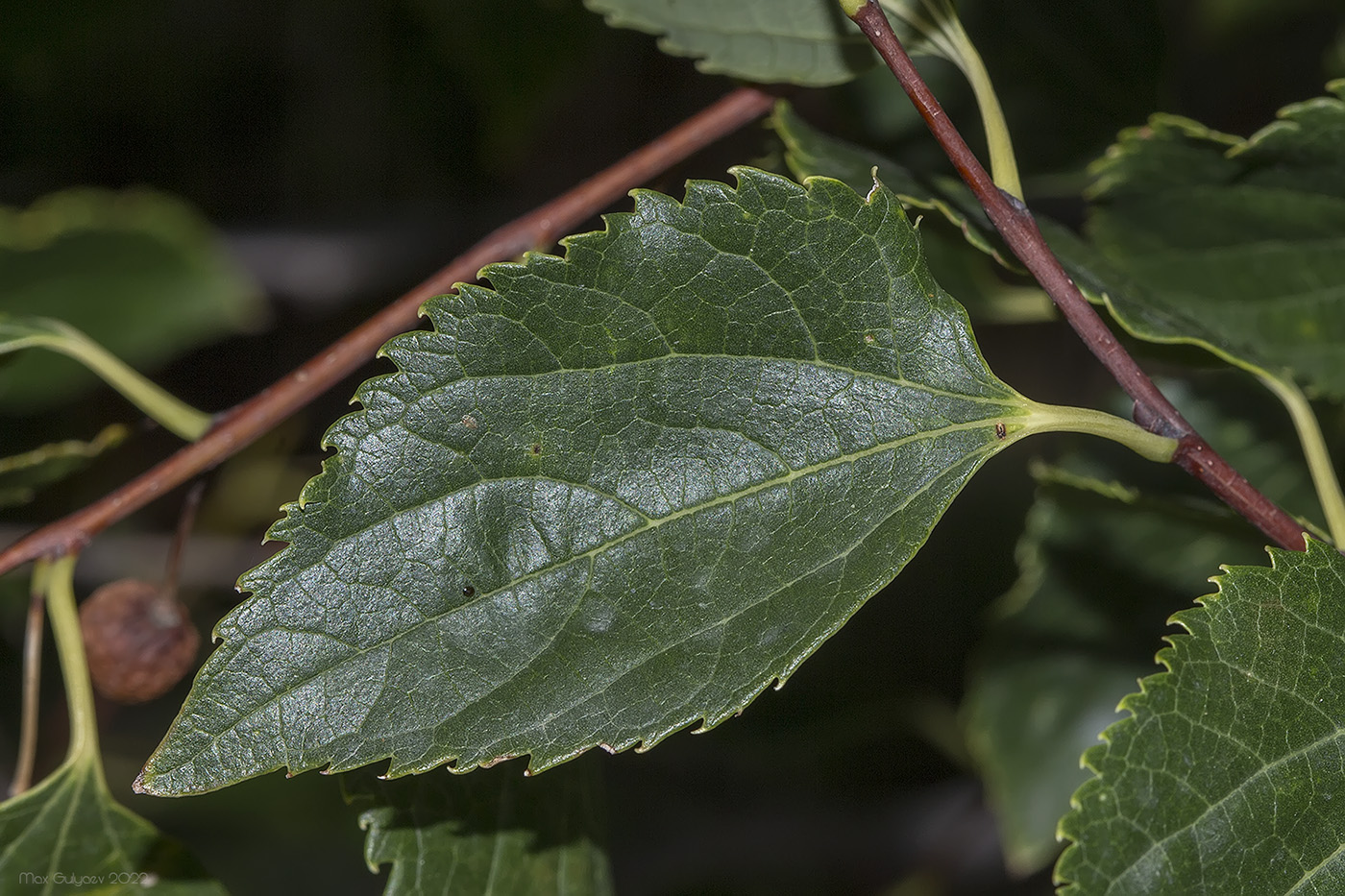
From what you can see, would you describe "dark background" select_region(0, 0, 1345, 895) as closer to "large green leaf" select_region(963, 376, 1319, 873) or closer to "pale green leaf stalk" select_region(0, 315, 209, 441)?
"large green leaf" select_region(963, 376, 1319, 873)

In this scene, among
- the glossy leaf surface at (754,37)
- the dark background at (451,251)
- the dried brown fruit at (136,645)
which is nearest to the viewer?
the glossy leaf surface at (754,37)

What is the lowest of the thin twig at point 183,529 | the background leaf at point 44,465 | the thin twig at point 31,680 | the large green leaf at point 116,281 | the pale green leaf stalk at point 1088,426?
the pale green leaf stalk at point 1088,426

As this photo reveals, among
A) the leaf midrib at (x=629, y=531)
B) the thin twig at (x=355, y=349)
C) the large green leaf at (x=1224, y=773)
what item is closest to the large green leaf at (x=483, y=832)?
the leaf midrib at (x=629, y=531)

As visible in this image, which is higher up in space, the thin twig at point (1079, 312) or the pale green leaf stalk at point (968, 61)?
the pale green leaf stalk at point (968, 61)

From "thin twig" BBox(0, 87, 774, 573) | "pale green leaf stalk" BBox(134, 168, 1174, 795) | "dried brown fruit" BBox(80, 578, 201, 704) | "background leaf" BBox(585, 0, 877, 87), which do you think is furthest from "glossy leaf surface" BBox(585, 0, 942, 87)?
"dried brown fruit" BBox(80, 578, 201, 704)

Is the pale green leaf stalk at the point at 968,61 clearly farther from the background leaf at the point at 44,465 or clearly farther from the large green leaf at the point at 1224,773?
the background leaf at the point at 44,465

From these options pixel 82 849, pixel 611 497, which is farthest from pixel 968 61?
pixel 82 849

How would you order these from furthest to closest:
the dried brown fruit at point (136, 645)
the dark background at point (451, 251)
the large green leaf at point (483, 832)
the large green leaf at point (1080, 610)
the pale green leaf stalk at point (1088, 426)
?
the dark background at point (451, 251) < the large green leaf at point (1080, 610) < the dried brown fruit at point (136, 645) < the large green leaf at point (483, 832) < the pale green leaf stalk at point (1088, 426)
